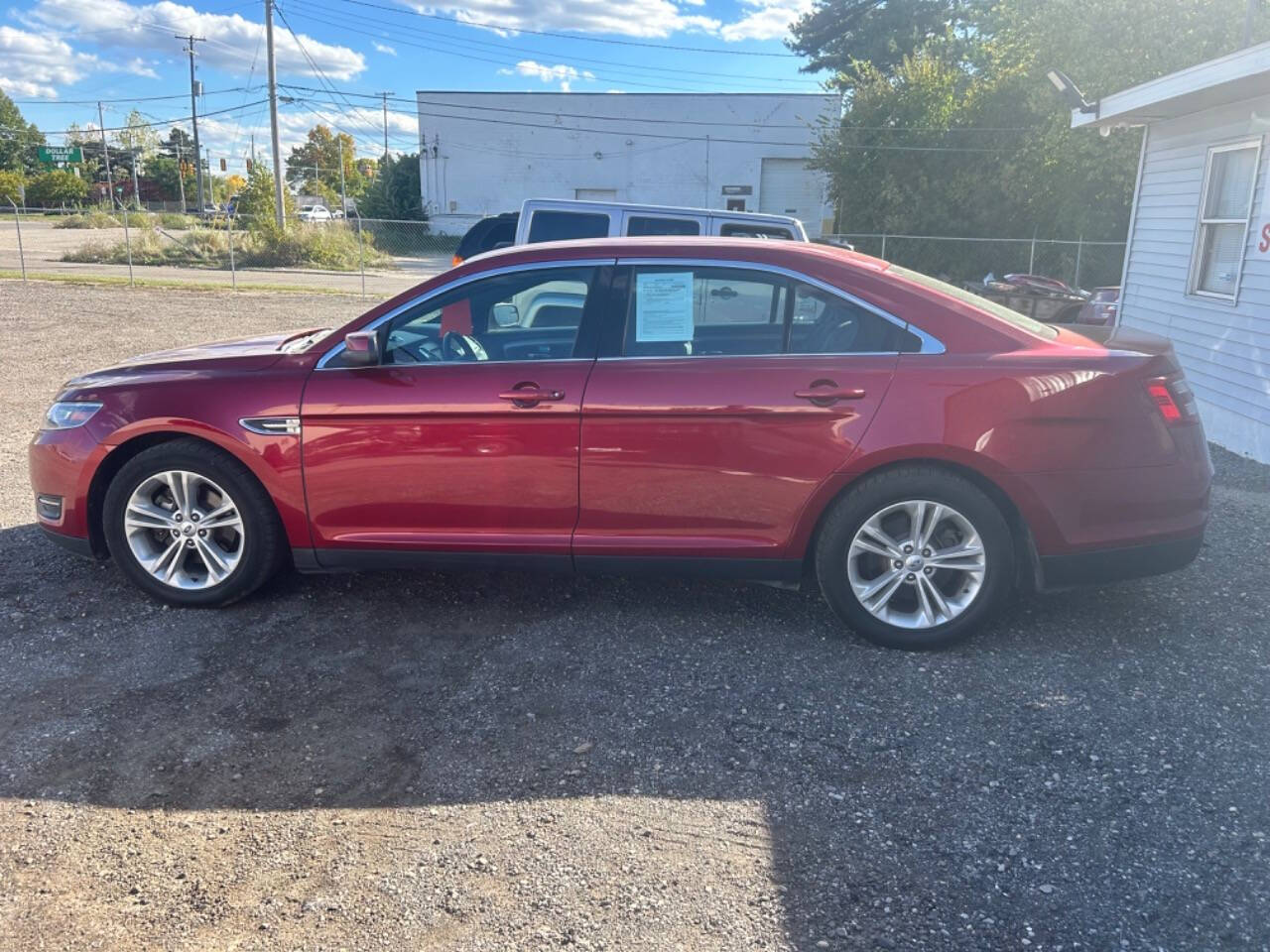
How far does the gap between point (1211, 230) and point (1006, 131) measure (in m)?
20.6

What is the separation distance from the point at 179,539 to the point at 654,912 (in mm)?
2911

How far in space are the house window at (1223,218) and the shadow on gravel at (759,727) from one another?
5.08m

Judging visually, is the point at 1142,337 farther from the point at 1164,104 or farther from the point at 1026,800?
the point at 1164,104

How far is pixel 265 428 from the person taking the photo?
14.3 ft

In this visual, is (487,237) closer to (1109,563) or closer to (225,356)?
(225,356)

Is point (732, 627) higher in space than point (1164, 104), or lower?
lower

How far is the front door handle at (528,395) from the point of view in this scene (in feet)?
13.7

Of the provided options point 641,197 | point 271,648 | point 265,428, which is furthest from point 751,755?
point 641,197

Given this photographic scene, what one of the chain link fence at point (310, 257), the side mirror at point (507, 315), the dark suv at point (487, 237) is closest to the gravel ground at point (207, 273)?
the chain link fence at point (310, 257)

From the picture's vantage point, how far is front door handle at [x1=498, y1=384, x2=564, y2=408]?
164 inches

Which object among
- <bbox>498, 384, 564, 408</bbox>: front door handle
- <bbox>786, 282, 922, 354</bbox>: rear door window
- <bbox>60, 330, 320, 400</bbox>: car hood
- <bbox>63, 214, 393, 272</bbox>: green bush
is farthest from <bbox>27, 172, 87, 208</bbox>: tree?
<bbox>786, 282, 922, 354</bbox>: rear door window

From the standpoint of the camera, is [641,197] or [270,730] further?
[641,197]

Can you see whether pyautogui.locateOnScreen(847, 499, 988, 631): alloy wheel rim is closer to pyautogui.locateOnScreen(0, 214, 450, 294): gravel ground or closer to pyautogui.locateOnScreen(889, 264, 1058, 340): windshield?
pyautogui.locateOnScreen(889, 264, 1058, 340): windshield

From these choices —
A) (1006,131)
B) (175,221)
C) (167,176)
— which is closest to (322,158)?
(167,176)
